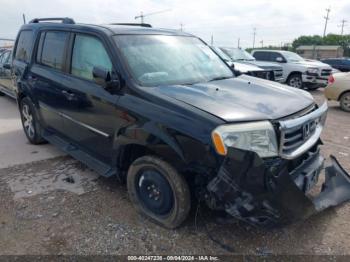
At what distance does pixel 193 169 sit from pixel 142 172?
2.37 feet

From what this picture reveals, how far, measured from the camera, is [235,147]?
235 centimetres

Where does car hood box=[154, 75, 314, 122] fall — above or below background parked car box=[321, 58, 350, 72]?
above

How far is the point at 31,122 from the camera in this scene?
17.5ft

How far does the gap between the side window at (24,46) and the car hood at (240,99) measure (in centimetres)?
313

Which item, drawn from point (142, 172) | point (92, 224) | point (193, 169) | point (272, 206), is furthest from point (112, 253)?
point (272, 206)

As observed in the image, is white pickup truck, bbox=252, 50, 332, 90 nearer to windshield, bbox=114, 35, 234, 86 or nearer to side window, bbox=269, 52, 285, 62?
side window, bbox=269, 52, 285, 62

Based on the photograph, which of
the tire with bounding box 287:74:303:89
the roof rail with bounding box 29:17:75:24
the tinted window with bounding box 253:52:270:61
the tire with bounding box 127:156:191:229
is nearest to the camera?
the tire with bounding box 127:156:191:229

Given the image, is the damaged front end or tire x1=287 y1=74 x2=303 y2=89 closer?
the damaged front end

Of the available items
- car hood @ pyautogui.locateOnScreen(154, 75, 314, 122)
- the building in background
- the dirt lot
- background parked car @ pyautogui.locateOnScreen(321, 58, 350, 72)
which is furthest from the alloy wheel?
the building in background

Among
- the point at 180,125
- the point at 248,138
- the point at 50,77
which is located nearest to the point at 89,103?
the point at 50,77

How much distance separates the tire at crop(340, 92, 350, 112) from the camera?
29.1 ft

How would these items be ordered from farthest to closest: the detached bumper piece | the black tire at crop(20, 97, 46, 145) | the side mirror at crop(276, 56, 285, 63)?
the side mirror at crop(276, 56, 285, 63) < the black tire at crop(20, 97, 46, 145) < the detached bumper piece

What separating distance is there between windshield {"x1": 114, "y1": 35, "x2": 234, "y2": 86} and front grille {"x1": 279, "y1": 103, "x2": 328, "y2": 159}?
1168 mm

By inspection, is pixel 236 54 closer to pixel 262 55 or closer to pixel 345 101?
pixel 262 55
